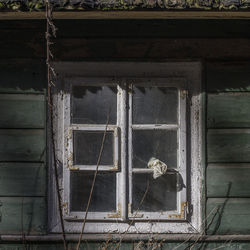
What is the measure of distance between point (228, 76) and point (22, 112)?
1.42m

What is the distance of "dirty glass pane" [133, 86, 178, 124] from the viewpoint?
2885 mm

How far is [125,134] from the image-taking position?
2.87 meters

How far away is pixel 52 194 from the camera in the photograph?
112 inches

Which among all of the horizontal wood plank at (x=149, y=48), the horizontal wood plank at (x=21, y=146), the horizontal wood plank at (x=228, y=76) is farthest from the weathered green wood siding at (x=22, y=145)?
the horizontal wood plank at (x=228, y=76)

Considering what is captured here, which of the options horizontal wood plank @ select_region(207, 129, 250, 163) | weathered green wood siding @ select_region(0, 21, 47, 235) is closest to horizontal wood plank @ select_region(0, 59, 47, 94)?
weathered green wood siding @ select_region(0, 21, 47, 235)

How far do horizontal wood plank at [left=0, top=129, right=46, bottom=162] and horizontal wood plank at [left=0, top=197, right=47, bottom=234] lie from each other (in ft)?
0.94

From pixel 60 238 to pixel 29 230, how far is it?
0.22m

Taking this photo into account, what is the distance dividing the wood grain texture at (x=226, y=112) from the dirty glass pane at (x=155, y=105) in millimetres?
243

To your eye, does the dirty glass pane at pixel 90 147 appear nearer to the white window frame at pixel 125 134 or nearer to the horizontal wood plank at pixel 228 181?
the white window frame at pixel 125 134

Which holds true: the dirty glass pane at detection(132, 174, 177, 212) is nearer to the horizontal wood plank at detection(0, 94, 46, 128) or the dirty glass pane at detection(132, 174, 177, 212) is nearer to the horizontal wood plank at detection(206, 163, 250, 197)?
the horizontal wood plank at detection(206, 163, 250, 197)

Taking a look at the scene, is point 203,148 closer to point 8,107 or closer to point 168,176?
point 168,176

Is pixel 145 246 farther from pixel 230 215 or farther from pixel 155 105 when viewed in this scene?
pixel 155 105

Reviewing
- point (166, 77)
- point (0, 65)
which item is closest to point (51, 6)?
point (0, 65)

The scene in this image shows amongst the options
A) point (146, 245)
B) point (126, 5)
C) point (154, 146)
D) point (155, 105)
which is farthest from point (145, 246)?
point (126, 5)
